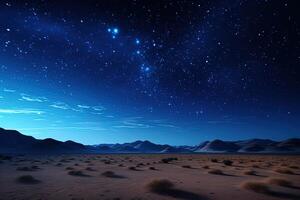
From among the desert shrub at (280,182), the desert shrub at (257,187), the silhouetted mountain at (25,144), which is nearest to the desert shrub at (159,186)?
the desert shrub at (257,187)

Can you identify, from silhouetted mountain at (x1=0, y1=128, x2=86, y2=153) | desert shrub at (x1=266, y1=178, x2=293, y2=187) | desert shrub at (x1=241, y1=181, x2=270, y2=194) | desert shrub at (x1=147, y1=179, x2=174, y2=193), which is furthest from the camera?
silhouetted mountain at (x1=0, y1=128, x2=86, y2=153)

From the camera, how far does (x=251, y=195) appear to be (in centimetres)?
1287

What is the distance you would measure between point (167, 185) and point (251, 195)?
4302mm

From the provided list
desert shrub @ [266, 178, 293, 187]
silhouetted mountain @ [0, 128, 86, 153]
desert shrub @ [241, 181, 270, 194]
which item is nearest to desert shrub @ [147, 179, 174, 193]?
desert shrub @ [241, 181, 270, 194]

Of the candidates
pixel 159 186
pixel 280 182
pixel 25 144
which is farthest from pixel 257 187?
pixel 25 144

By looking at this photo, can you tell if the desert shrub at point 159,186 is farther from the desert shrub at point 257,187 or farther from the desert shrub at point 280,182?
the desert shrub at point 280,182

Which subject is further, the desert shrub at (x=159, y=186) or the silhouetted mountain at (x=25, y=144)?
the silhouetted mountain at (x=25, y=144)

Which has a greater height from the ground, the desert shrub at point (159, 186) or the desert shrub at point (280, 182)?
the desert shrub at point (280, 182)

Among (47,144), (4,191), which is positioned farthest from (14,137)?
(4,191)

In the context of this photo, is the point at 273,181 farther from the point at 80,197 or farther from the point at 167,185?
the point at 80,197

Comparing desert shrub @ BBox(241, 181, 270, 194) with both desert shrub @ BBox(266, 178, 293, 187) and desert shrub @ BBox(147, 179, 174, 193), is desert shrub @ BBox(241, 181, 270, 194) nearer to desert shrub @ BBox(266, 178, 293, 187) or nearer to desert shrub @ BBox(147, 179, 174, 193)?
desert shrub @ BBox(266, 178, 293, 187)

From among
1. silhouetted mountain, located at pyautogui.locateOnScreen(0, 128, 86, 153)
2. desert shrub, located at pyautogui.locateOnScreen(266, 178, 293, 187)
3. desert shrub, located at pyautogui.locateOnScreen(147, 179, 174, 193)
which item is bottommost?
desert shrub, located at pyautogui.locateOnScreen(147, 179, 174, 193)

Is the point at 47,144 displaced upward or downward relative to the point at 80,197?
upward

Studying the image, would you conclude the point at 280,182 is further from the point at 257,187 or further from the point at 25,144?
the point at 25,144
